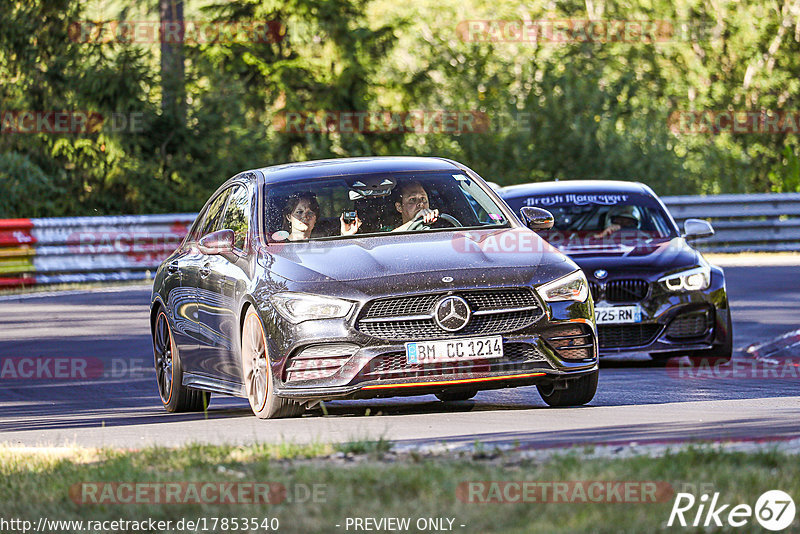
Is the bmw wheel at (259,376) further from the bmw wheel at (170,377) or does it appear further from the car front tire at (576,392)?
the car front tire at (576,392)

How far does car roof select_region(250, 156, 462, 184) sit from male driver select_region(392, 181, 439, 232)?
1.02 feet

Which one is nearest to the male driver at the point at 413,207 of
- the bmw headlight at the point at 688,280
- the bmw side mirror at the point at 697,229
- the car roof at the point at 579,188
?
the bmw headlight at the point at 688,280

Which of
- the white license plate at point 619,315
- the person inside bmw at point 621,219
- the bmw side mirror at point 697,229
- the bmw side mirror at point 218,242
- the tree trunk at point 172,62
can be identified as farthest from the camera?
the tree trunk at point 172,62

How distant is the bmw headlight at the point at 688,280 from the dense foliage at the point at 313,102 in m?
18.2

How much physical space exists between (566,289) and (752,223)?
18.4 meters

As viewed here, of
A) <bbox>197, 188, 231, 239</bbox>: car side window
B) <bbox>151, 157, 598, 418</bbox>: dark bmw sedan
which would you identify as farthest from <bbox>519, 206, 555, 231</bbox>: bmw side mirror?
<bbox>197, 188, 231, 239</bbox>: car side window

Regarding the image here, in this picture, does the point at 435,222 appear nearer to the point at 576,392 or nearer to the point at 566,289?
the point at 566,289

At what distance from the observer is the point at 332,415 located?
964 cm

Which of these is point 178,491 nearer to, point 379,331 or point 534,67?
point 379,331

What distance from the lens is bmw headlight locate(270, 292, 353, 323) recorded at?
29.4 ft

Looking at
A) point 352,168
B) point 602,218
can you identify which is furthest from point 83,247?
point 352,168

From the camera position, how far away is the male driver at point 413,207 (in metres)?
10.1

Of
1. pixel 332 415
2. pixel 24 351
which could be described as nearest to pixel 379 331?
pixel 332 415

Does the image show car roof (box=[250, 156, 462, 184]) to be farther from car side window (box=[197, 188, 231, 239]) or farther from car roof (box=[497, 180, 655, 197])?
car roof (box=[497, 180, 655, 197])
